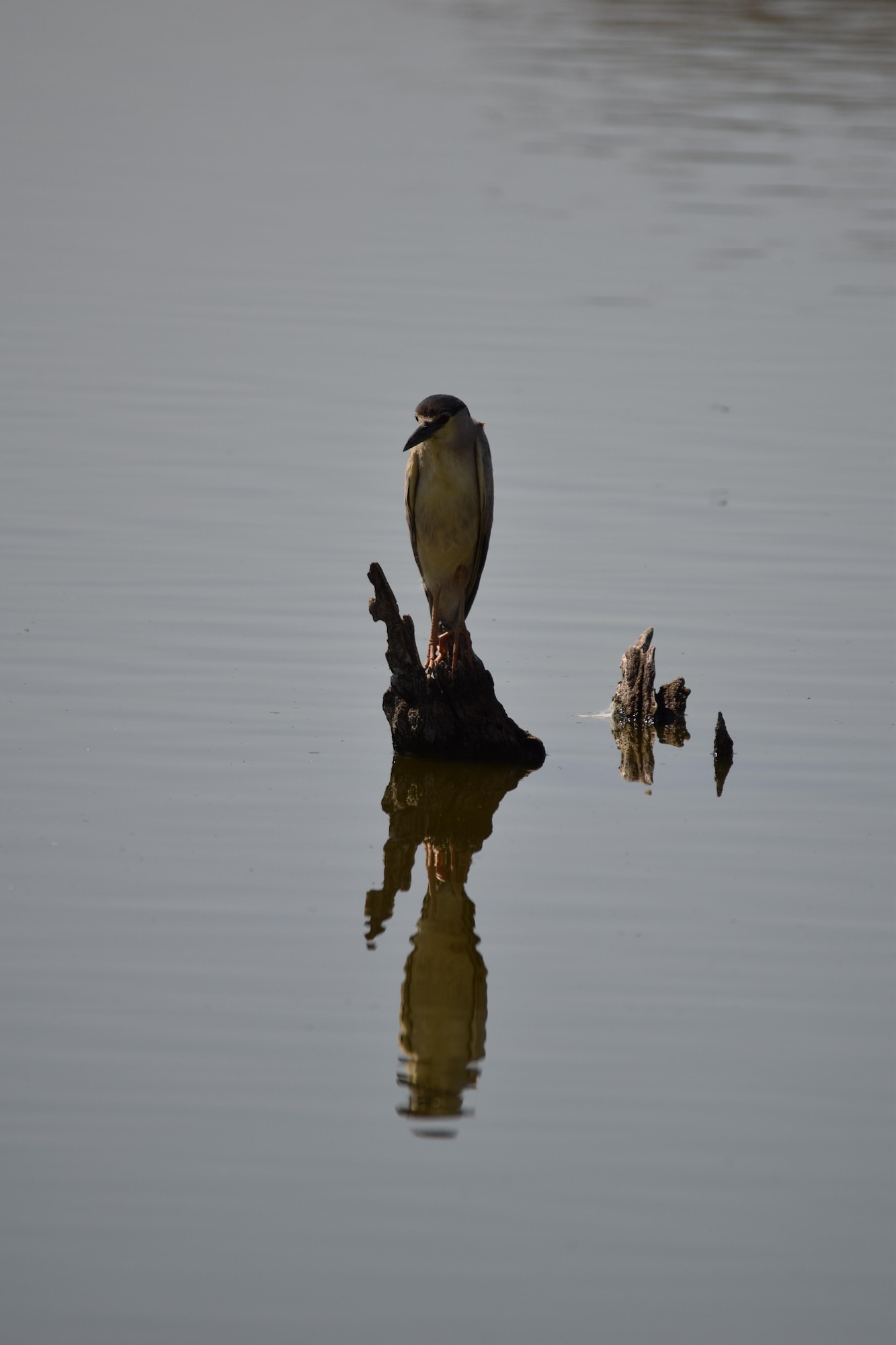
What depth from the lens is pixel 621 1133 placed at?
209 inches

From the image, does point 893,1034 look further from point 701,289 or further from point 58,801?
point 701,289

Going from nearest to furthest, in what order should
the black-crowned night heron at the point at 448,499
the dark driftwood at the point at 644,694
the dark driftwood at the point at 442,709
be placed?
the dark driftwood at the point at 442,709 → the black-crowned night heron at the point at 448,499 → the dark driftwood at the point at 644,694

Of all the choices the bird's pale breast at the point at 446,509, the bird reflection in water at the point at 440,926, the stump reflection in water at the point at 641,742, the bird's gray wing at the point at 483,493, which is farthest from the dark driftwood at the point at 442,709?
the bird's gray wing at the point at 483,493

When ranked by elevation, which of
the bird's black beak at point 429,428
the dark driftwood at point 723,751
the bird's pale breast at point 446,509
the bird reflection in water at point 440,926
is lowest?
the bird reflection in water at point 440,926

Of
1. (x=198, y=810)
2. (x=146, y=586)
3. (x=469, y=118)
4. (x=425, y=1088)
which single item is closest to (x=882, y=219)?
(x=469, y=118)

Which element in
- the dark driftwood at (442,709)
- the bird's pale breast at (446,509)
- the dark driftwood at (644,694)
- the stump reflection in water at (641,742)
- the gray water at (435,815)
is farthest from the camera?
the dark driftwood at (644,694)

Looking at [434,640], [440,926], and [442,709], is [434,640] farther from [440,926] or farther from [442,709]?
[440,926]

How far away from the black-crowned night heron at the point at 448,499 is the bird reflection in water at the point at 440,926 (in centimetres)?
63

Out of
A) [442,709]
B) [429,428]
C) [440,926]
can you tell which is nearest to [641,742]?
[442,709]

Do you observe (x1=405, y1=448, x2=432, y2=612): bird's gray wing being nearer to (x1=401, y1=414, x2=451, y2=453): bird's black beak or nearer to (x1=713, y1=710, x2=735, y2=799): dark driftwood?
(x1=401, y1=414, x2=451, y2=453): bird's black beak

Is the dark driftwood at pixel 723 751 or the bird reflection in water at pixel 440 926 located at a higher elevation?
the dark driftwood at pixel 723 751

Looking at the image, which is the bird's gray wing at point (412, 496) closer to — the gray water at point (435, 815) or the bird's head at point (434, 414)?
the bird's head at point (434, 414)

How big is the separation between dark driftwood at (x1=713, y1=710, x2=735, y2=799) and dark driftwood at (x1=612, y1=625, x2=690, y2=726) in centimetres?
46

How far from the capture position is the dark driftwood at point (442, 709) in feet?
26.9
